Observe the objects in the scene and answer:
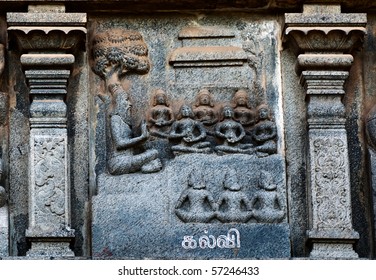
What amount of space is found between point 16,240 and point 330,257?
2700 millimetres

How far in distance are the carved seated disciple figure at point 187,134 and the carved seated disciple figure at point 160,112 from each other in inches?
3.2

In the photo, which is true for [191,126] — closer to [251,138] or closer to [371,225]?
[251,138]

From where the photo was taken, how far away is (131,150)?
15.4m

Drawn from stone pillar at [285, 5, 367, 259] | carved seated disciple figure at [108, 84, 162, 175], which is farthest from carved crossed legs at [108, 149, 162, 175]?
stone pillar at [285, 5, 367, 259]

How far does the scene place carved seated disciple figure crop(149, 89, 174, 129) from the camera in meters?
15.5

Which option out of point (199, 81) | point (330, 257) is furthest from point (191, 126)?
point (330, 257)

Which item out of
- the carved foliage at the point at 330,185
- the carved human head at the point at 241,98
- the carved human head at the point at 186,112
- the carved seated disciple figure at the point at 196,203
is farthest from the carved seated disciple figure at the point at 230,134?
the carved foliage at the point at 330,185

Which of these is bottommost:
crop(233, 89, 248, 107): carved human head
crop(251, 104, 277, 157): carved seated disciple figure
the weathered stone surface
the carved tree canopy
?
the weathered stone surface

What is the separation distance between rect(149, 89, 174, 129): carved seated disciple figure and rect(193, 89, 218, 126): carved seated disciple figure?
0.77ft

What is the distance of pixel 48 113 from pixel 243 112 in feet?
5.63

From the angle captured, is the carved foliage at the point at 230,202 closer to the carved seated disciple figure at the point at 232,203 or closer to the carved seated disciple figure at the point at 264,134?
the carved seated disciple figure at the point at 232,203

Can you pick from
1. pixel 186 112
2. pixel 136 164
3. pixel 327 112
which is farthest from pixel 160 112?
pixel 327 112

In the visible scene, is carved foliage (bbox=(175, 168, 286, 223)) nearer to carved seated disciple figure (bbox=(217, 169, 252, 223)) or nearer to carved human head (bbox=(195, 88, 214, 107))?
carved seated disciple figure (bbox=(217, 169, 252, 223))
